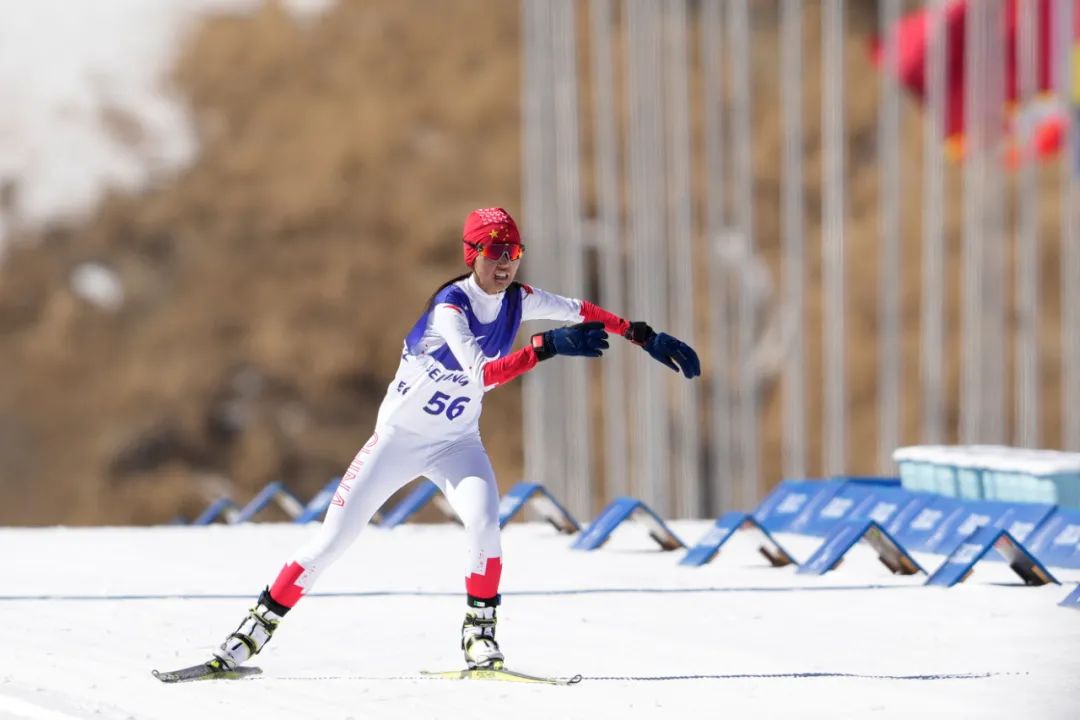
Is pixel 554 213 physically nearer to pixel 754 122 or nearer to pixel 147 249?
pixel 754 122

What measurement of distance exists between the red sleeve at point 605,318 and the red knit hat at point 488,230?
1.49 ft

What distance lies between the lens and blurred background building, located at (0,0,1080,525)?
117ft

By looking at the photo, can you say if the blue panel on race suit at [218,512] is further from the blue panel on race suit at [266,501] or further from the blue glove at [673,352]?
the blue glove at [673,352]

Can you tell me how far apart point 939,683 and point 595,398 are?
105 feet

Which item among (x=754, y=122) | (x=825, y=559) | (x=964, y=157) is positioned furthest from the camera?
(x=754, y=122)

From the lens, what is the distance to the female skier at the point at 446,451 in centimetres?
711

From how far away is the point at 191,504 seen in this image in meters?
42.2

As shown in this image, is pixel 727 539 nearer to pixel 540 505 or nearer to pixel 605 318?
A: pixel 540 505

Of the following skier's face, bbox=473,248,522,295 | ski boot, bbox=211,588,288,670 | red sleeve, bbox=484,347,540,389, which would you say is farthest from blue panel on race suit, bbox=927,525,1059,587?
ski boot, bbox=211,588,288,670

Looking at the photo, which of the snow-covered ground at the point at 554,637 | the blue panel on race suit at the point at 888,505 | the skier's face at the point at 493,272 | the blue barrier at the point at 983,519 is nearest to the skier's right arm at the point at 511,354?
the skier's face at the point at 493,272

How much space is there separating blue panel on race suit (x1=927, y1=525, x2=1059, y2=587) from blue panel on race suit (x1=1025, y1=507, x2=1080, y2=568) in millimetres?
763

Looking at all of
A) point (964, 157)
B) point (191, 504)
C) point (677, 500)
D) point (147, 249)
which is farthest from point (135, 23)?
point (964, 157)

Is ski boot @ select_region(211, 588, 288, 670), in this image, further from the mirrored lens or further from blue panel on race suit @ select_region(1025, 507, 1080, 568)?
blue panel on race suit @ select_region(1025, 507, 1080, 568)

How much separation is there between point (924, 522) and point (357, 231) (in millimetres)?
31840
